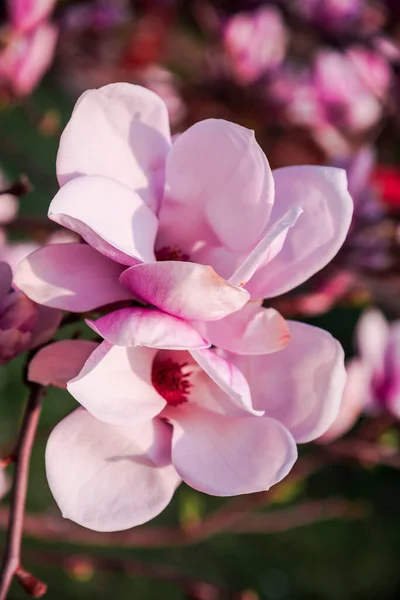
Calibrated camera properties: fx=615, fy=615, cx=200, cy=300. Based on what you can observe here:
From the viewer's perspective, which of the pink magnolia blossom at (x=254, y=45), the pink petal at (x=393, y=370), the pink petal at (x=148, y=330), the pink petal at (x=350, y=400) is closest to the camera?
the pink petal at (x=148, y=330)

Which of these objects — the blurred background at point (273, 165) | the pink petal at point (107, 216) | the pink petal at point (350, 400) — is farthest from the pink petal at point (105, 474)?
the blurred background at point (273, 165)

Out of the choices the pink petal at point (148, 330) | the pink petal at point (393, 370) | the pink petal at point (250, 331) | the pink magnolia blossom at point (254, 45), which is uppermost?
the pink petal at point (148, 330)

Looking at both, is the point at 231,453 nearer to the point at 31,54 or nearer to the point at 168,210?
the point at 168,210

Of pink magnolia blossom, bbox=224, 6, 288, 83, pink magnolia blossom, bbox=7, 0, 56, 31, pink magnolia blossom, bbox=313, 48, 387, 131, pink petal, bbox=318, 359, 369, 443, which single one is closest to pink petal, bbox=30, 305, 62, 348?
pink petal, bbox=318, 359, 369, 443

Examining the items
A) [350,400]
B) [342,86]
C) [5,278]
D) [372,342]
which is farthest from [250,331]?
[342,86]

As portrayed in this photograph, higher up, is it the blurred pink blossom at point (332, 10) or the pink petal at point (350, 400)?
the blurred pink blossom at point (332, 10)

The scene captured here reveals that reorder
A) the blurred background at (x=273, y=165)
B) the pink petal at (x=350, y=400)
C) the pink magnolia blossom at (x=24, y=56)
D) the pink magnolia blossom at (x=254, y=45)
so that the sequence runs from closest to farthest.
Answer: the pink petal at (x=350, y=400) < the pink magnolia blossom at (x=24, y=56) < the blurred background at (x=273, y=165) < the pink magnolia blossom at (x=254, y=45)

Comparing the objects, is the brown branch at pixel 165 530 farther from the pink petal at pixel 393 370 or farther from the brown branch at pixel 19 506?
the brown branch at pixel 19 506
